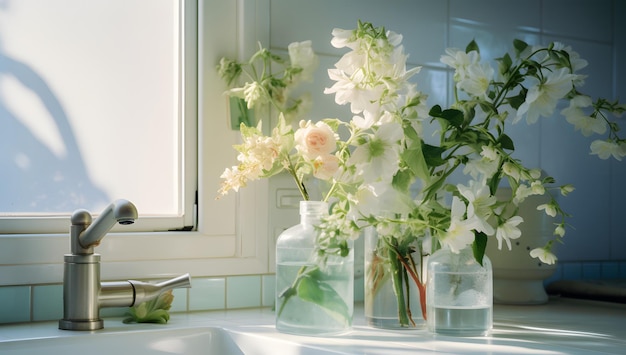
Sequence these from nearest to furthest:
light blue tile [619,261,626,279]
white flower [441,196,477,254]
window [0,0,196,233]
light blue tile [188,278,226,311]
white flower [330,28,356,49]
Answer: white flower [441,196,477,254], white flower [330,28,356,49], window [0,0,196,233], light blue tile [188,278,226,311], light blue tile [619,261,626,279]

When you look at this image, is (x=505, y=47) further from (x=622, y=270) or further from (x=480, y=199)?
(x=480, y=199)

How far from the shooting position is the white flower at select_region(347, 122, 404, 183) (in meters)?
1.18

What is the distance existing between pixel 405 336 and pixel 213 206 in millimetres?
505

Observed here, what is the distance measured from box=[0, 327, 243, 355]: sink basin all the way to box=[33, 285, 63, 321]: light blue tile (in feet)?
0.61

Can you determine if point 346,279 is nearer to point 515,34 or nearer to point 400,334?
point 400,334

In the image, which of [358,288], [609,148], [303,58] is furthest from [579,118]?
[358,288]

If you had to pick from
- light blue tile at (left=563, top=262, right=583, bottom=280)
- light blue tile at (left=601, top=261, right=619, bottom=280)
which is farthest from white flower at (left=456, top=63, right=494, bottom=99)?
light blue tile at (left=601, top=261, right=619, bottom=280)

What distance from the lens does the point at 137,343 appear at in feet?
4.27

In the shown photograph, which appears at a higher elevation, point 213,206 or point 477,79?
point 477,79

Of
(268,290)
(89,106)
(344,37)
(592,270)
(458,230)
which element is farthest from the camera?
(592,270)

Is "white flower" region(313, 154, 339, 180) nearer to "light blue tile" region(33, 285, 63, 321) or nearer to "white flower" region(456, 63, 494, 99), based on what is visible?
"white flower" region(456, 63, 494, 99)

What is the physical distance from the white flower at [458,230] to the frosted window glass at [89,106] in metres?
0.65

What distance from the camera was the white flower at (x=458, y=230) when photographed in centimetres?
112

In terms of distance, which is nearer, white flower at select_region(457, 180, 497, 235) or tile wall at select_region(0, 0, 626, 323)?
white flower at select_region(457, 180, 497, 235)
